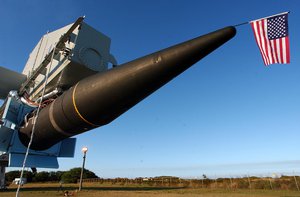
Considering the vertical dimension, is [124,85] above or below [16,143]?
above

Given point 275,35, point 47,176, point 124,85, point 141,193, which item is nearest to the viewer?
point 124,85

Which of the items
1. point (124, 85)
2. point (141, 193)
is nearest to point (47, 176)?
point (141, 193)

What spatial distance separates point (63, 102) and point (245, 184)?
2340 cm

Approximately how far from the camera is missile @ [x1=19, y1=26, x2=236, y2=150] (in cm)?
514

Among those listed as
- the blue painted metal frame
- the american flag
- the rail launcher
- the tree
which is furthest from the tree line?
the american flag

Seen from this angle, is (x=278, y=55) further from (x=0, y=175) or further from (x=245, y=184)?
(x=245, y=184)

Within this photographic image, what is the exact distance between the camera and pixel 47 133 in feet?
28.6

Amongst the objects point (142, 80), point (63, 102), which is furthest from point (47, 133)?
point (142, 80)

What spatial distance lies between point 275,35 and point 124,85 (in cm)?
522

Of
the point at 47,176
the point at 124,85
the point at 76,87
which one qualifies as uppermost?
the point at 47,176

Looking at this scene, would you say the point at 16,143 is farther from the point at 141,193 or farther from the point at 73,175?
the point at 73,175

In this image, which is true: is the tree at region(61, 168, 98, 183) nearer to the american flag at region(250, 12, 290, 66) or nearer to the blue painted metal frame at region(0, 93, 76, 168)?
the blue painted metal frame at region(0, 93, 76, 168)

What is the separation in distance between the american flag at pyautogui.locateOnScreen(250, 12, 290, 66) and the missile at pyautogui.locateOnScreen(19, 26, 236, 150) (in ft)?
10.4

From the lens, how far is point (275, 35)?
25.3 ft
